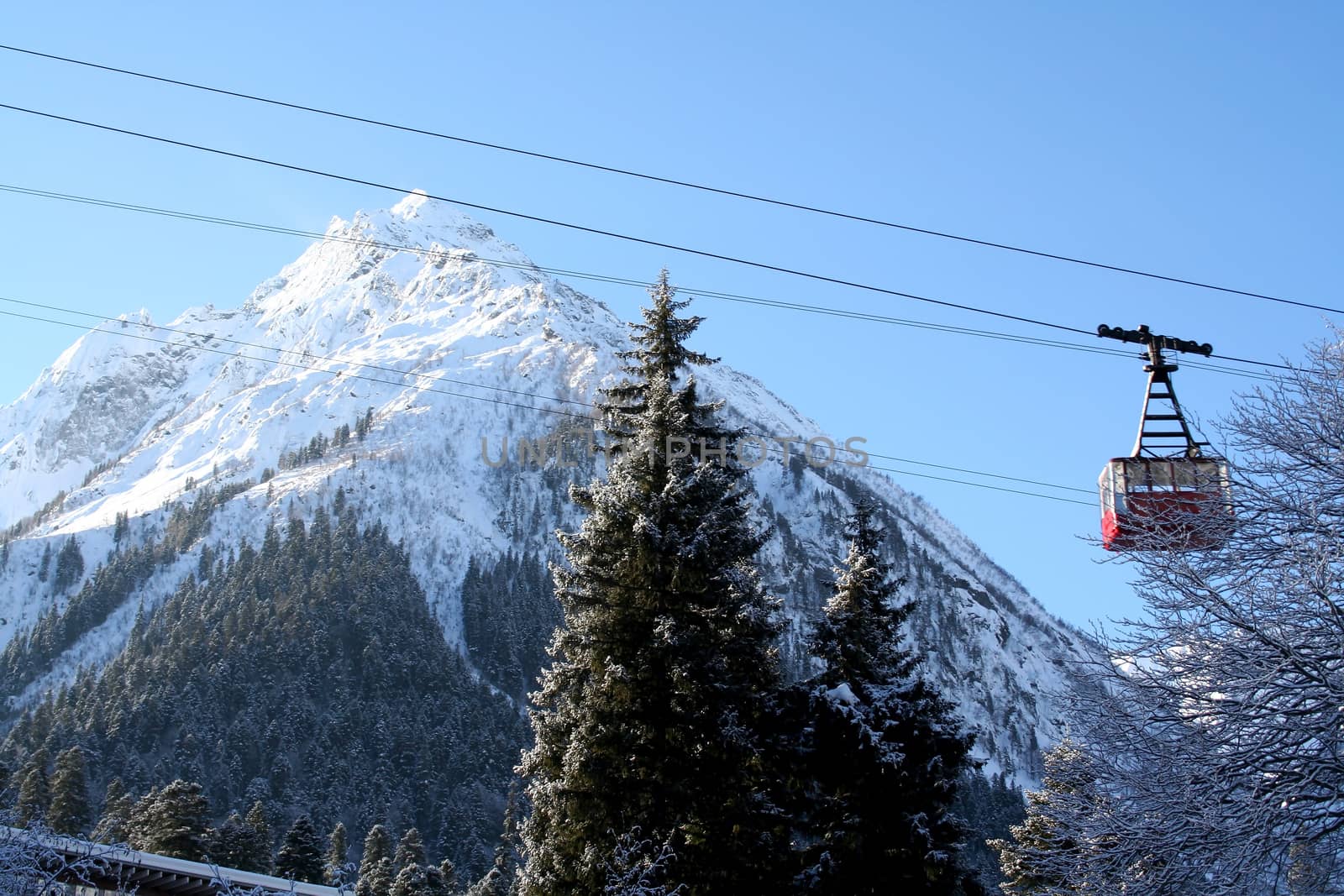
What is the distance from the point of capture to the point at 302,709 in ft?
491

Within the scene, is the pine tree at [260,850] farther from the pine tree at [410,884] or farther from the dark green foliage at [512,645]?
the dark green foliage at [512,645]

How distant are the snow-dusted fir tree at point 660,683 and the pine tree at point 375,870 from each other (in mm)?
35169

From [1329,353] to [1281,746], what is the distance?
490 cm

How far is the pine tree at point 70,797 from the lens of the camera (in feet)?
211

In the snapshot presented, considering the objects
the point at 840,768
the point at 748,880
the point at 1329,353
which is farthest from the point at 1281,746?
the point at 840,768

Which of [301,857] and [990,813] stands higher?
[301,857]

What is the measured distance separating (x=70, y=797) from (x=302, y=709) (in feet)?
277

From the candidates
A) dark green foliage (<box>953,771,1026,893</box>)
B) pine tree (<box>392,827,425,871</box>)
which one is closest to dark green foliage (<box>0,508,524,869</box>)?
pine tree (<box>392,827,425,871</box>)

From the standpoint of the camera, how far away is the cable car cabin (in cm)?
1344

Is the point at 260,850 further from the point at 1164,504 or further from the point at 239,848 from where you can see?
the point at 1164,504

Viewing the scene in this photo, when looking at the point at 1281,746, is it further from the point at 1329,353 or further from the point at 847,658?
the point at 847,658

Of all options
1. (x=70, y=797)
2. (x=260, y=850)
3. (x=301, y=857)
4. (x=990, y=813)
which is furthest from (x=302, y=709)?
(x=301, y=857)

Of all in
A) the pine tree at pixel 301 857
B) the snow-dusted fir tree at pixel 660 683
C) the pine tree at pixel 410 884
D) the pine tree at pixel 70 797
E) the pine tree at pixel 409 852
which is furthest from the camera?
the pine tree at pixel 409 852

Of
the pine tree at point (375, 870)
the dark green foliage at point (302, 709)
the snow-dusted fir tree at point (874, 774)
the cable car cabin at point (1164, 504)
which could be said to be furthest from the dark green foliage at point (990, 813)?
the cable car cabin at point (1164, 504)
